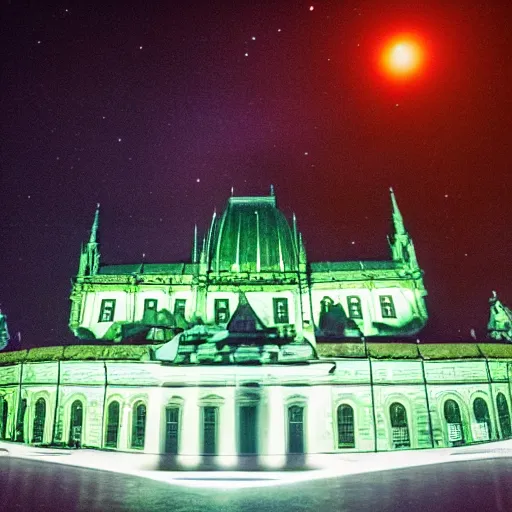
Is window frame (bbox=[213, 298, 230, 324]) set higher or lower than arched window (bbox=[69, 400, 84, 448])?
higher

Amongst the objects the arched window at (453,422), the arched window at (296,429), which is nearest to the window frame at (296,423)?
the arched window at (296,429)

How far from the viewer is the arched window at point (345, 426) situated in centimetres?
2630

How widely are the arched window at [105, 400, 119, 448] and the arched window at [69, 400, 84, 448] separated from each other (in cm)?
203

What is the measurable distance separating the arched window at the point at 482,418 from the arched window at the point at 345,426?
861cm

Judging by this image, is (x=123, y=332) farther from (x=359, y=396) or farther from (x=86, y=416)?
(x=359, y=396)

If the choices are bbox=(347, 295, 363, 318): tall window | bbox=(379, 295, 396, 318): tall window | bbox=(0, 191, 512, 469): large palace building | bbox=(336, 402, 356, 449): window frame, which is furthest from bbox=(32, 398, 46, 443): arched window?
bbox=(379, 295, 396, 318): tall window

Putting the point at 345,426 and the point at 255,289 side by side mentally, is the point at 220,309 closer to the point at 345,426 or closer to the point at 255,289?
the point at 255,289

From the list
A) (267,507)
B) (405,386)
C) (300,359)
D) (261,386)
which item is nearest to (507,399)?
(405,386)

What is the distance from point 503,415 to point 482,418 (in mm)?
1771

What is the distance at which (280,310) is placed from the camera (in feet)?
116

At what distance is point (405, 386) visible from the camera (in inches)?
1089

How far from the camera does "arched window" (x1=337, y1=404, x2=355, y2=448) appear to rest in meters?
26.3

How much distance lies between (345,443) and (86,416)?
17387 millimetres

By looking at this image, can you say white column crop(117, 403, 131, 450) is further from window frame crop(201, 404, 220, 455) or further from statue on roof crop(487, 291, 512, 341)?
statue on roof crop(487, 291, 512, 341)
